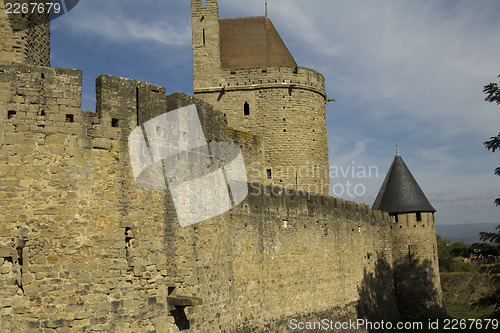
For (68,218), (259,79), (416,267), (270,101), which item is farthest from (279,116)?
(68,218)

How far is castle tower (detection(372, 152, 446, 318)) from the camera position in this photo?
21328mm

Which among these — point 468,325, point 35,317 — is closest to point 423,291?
point 468,325

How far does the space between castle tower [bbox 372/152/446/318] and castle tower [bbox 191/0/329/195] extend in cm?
404

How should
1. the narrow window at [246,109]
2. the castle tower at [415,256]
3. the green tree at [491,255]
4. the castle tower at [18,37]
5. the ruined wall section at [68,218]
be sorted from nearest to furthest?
the ruined wall section at [68,218]
the castle tower at [18,37]
the green tree at [491,255]
the narrow window at [246,109]
the castle tower at [415,256]

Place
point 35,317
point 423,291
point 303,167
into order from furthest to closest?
point 423,291 < point 303,167 < point 35,317

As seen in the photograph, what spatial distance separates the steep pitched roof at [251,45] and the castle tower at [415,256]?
7.29 metres

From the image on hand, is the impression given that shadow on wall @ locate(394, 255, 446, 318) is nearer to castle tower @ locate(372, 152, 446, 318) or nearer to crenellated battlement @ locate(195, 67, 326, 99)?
castle tower @ locate(372, 152, 446, 318)

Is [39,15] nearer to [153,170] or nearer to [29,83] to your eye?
[29,83]

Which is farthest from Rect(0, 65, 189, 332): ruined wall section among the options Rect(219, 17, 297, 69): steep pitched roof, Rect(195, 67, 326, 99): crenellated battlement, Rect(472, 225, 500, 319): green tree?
Rect(219, 17, 297, 69): steep pitched roof

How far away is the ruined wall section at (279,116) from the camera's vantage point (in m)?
18.9

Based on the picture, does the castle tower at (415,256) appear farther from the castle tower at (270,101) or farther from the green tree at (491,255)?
the green tree at (491,255)

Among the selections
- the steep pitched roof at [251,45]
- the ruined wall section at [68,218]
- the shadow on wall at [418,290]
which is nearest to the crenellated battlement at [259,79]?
the steep pitched roof at [251,45]

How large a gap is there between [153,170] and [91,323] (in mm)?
2250

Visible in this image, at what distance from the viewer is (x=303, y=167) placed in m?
19.0
